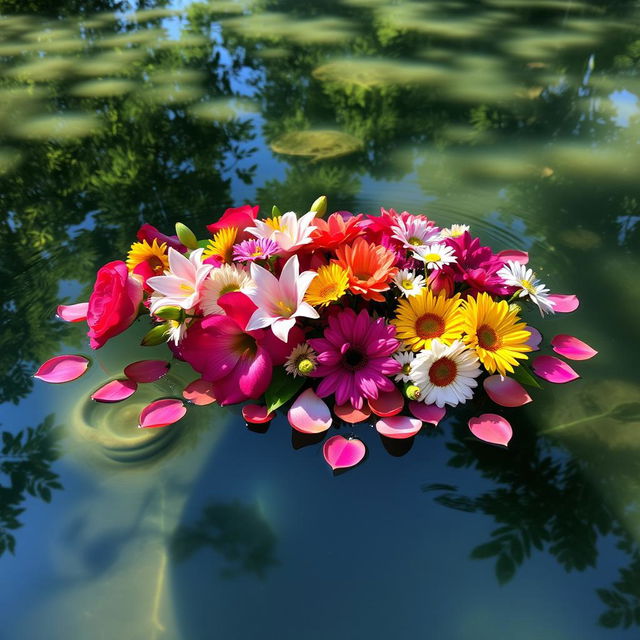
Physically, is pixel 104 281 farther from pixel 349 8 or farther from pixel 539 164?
pixel 349 8

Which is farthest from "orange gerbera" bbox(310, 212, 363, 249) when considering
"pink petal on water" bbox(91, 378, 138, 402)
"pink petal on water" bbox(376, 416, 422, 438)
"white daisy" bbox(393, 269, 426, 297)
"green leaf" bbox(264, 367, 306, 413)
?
"pink petal on water" bbox(91, 378, 138, 402)

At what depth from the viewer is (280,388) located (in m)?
1.08

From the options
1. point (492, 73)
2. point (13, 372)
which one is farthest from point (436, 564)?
point (492, 73)

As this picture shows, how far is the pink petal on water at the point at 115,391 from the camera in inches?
44.8

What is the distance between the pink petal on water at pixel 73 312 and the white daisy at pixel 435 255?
78 cm

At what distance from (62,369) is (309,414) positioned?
1.86 feet

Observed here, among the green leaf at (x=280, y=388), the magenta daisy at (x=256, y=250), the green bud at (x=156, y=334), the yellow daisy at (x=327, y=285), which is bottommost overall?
the green leaf at (x=280, y=388)

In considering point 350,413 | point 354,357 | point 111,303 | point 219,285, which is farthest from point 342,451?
point 111,303

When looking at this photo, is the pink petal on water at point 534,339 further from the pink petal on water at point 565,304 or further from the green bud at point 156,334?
the green bud at point 156,334

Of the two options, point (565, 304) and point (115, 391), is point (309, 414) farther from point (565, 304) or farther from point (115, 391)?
point (565, 304)

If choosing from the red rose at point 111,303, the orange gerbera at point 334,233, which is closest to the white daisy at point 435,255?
the orange gerbera at point 334,233

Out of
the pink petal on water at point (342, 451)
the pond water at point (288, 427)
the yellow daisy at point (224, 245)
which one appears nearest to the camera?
the pond water at point (288, 427)

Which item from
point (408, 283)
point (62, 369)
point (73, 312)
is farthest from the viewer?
point (73, 312)

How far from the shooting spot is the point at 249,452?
3.48 feet
